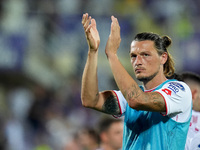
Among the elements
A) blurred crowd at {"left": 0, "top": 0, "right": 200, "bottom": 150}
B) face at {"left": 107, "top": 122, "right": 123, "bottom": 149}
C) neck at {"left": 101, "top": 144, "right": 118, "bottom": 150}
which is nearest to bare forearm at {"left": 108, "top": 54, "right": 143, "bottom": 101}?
face at {"left": 107, "top": 122, "right": 123, "bottom": 149}

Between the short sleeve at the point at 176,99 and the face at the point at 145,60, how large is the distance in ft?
0.60

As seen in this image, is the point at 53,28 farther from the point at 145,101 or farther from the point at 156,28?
the point at 145,101

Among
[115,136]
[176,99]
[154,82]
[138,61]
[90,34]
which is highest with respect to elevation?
[90,34]

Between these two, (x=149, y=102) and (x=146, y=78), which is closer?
(x=149, y=102)

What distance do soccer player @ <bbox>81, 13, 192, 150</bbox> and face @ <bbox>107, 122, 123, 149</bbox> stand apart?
2.08 metres

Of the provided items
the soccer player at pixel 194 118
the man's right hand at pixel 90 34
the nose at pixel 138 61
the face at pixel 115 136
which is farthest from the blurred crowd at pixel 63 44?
the nose at pixel 138 61

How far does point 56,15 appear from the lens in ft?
47.8

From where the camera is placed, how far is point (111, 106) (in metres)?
4.50

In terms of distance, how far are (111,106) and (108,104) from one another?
0.11 feet

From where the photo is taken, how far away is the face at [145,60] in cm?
418

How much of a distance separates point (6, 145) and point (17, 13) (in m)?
4.47

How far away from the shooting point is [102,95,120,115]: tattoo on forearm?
4469mm

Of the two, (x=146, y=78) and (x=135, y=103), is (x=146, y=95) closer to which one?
(x=135, y=103)

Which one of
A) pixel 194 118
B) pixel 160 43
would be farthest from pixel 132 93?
pixel 194 118
